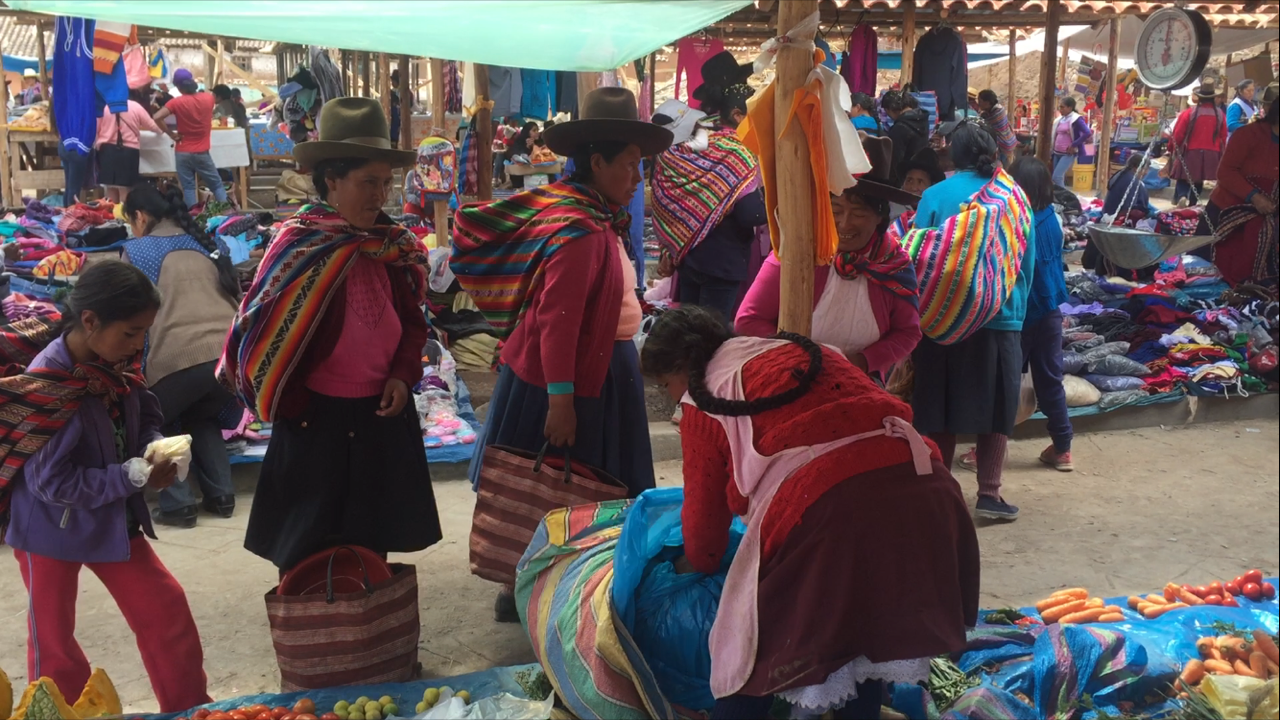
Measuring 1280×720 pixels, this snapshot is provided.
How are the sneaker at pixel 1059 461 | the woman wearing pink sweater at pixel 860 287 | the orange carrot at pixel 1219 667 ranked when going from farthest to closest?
the sneaker at pixel 1059 461 → the woman wearing pink sweater at pixel 860 287 → the orange carrot at pixel 1219 667

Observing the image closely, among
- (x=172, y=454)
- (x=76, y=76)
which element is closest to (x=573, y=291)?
(x=172, y=454)

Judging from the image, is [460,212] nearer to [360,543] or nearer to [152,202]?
[360,543]

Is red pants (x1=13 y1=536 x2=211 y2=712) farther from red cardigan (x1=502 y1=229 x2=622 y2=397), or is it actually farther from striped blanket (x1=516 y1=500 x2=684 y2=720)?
red cardigan (x1=502 y1=229 x2=622 y2=397)

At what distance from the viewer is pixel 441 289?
707cm

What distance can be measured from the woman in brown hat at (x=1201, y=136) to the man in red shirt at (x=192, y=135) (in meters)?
10.3

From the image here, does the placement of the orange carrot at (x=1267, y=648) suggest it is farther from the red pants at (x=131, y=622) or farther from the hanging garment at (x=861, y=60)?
the hanging garment at (x=861, y=60)

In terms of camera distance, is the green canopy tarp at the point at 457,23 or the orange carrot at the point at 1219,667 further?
the orange carrot at the point at 1219,667

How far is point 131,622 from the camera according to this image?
120 inches

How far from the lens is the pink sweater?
1040cm

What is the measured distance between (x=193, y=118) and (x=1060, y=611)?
10708 mm

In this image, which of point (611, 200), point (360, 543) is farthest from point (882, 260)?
point (360, 543)

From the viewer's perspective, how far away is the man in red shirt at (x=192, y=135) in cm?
1143

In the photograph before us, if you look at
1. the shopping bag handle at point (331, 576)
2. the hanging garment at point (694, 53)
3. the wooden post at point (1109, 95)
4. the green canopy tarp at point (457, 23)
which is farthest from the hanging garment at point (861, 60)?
the shopping bag handle at point (331, 576)

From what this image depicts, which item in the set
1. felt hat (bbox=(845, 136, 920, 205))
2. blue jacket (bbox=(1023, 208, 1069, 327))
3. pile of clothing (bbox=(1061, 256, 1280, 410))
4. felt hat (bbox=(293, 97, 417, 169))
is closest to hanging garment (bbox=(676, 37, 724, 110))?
pile of clothing (bbox=(1061, 256, 1280, 410))
